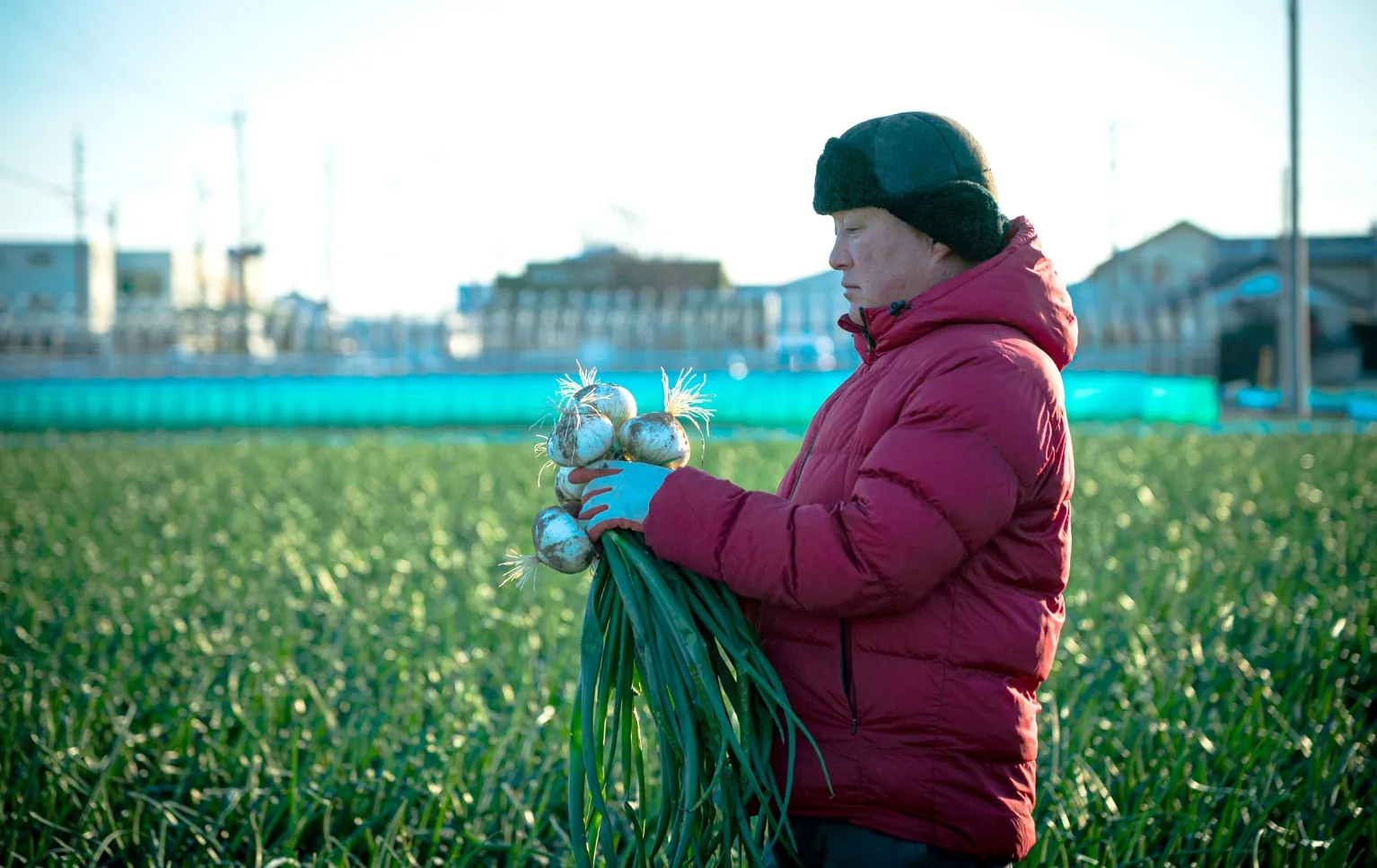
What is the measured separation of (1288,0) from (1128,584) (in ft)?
62.6

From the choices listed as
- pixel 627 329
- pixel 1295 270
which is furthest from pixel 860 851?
pixel 627 329

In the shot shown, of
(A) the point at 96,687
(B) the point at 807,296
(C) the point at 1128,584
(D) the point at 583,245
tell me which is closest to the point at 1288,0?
(B) the point at 807,296

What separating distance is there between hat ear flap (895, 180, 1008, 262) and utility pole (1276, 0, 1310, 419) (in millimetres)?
20637

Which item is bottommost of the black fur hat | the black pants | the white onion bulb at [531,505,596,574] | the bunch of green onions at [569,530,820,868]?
the black pants

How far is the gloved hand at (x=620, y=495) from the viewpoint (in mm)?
1841

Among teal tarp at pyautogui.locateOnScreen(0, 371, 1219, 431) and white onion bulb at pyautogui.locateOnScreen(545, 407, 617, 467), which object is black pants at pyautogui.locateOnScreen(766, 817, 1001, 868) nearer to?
white onion bulb at pyautogui.locateOnScreen(545, 407, 617, 467)

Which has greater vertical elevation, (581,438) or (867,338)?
(867,338)

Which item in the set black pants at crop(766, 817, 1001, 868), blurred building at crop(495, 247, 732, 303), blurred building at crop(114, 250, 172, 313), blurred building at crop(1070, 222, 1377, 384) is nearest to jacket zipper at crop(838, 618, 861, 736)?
black pants at crop(766, 817, 1001, 868)

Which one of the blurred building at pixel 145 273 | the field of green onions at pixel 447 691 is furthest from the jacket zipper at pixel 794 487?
the blurred building at pixel 145 273

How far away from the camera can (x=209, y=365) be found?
84.9 ft

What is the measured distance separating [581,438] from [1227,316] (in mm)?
34271

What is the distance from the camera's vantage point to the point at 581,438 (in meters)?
1.92

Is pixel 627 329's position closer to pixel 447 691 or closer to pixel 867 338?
pixel 447 691

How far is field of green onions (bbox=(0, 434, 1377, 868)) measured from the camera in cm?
279
